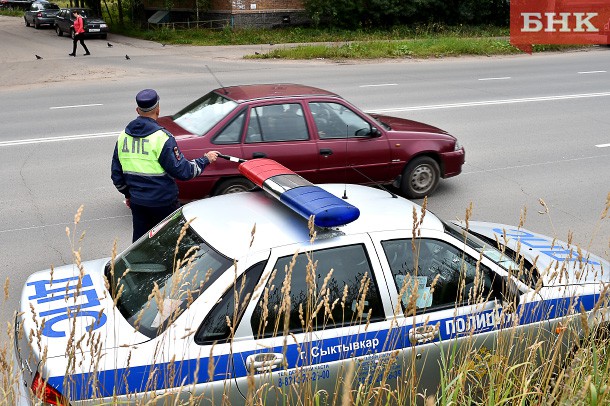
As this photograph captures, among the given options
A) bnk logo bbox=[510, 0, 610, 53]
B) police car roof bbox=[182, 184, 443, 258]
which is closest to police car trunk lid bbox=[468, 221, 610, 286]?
police car roof bbox=[182, 184, 443, 258]

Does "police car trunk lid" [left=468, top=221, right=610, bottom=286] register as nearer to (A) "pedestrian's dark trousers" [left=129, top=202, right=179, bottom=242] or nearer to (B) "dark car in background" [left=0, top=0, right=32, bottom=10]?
(A) "pedestrian's dark trousers" [left=129, top=202, right=179, bottom=242]

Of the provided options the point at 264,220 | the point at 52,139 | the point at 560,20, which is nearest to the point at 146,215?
the point at 264,220

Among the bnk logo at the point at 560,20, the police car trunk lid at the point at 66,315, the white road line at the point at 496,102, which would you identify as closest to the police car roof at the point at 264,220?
the police car trunk lid at the point at 66,315

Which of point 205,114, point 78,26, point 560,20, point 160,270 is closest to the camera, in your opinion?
point 160,270

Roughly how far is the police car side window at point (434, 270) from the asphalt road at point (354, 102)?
0.59 metres

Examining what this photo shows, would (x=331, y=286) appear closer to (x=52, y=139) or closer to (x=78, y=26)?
(x=52, y=139)

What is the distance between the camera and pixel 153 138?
633cm

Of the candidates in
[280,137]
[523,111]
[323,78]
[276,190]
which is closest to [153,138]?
[276,190]

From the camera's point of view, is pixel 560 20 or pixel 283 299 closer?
pixel 283 299

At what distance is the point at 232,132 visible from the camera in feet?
30.1

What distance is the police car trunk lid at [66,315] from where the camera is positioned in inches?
157

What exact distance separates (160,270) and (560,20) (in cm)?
3656

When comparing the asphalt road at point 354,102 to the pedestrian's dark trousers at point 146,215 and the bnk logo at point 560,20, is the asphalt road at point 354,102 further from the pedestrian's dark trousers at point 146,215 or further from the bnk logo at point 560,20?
the bnk logo at point 560,20

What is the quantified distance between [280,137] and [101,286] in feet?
15.8
